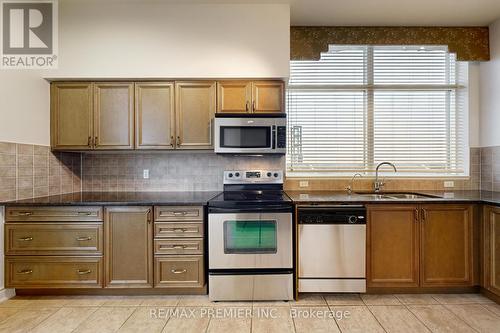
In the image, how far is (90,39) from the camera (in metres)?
2.89

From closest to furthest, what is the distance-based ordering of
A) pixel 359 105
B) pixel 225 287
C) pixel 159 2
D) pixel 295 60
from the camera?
pixel 225 287, pixel 159 2, pixel 295 60, pixel 359 105

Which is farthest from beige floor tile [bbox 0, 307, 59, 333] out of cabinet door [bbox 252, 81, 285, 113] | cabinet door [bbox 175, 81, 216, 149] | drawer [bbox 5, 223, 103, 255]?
cabinet door [bbox 252, 81, 285, 113]

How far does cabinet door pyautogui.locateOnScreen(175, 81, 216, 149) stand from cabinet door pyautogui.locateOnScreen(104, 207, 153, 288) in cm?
82

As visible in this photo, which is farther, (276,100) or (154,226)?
(276,100)

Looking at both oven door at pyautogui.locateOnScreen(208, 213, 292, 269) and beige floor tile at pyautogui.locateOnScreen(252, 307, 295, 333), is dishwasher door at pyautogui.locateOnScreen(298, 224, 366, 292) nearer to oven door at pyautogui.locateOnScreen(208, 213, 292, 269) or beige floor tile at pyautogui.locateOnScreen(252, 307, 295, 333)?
oven door at pyautogui.locateOnScreen(208, 213, 292, 269)

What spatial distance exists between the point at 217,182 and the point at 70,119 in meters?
1.67

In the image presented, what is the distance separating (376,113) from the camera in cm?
347

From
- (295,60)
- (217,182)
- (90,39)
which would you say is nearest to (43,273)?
(217,182)

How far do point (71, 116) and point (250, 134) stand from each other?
6.12 feet

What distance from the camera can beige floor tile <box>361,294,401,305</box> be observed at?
8.27 ft

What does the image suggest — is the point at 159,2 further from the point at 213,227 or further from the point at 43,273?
the point at 43,273


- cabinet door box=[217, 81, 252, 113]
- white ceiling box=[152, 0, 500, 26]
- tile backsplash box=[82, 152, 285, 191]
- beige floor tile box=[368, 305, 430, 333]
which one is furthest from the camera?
tile backsplash box=[82, 152, 285, 191]

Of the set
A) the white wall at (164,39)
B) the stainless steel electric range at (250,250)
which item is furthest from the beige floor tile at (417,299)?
the white wall at (164,39)

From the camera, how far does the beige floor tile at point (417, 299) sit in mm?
2531
